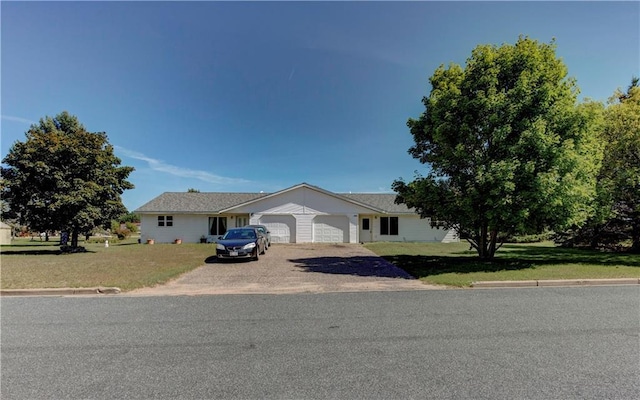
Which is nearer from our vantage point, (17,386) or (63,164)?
(17,386)

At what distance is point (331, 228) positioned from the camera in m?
28.5

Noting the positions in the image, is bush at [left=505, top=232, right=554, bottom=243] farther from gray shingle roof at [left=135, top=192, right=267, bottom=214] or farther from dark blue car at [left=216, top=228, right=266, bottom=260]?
dark blue car at [left=216, top=228, right=266, bottom=260]

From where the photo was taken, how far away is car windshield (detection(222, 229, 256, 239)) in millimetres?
16531

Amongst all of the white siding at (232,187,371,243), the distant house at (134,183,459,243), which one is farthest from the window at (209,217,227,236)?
the white siding at (232,187,371,243)

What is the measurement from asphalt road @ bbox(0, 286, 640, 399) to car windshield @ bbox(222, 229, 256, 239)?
9.07m

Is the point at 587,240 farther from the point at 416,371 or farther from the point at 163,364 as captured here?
the point at 163,364

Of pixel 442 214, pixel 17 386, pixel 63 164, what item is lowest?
pixel 17 386

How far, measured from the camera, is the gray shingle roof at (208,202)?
97.2ft

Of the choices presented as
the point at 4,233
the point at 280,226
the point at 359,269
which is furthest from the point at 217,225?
the point at 4,233

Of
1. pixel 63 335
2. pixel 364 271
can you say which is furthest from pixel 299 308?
pixel 364 271

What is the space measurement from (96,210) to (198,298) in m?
15.5

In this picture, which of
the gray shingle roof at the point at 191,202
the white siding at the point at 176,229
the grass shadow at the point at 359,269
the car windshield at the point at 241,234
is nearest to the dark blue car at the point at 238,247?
the car windshield at the point at 241,234

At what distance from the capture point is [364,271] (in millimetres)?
12195

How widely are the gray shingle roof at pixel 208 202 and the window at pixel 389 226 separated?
2.74 feet
